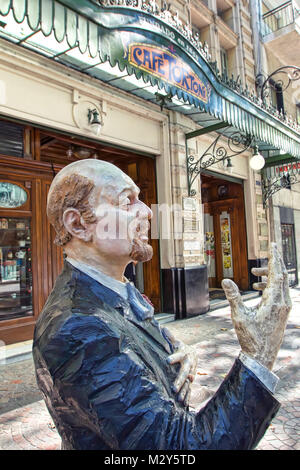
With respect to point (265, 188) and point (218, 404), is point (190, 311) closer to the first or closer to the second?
point (265, 188)

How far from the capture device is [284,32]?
10.3 metres

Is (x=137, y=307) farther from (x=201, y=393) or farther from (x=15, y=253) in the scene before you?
(x=15, y=253)

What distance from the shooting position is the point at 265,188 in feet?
32.6

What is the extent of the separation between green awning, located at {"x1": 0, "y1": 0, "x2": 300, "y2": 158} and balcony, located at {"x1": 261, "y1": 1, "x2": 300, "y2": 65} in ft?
19.8

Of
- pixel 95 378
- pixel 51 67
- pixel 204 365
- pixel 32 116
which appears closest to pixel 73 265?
pixel 95 378

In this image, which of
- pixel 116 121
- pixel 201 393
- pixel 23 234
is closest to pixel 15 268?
pixel 23 234

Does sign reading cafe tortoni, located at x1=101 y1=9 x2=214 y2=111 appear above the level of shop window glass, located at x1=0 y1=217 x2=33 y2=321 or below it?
above

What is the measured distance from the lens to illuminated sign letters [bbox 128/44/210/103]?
3.84m

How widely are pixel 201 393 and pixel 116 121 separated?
521cm

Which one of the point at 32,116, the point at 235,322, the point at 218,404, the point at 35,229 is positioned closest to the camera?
the point at 218,404

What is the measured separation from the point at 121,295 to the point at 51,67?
4.68m

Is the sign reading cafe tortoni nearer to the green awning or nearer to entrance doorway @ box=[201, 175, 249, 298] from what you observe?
the green awning

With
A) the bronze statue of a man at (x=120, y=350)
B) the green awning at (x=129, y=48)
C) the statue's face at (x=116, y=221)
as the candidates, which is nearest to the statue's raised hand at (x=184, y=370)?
the bronze statue of a man at (x=120, y=350)

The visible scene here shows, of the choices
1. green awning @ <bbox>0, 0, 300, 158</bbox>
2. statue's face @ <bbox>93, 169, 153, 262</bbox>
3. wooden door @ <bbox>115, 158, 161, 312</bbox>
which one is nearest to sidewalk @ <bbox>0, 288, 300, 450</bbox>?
statue's face @ <bbox>93, 169, 153, 262</bbox>
